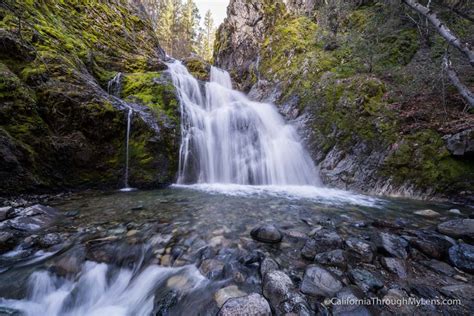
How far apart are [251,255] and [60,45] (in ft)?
A: 29.4

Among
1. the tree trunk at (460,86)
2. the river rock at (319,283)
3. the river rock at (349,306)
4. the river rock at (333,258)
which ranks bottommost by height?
the river rock at (349,306)

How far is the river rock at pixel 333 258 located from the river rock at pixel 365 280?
0.14 metres

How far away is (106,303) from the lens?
223cm

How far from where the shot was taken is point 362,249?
2668 millimetres

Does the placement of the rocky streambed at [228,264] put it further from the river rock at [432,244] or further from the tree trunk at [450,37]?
the tree trunk at [450,37]

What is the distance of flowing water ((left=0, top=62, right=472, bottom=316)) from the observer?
2.16m

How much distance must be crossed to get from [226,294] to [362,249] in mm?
1863

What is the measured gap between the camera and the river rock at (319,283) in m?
2.00

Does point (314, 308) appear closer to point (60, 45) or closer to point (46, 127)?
point (46, 127)

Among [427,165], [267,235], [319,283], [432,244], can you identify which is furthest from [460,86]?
[319,283]


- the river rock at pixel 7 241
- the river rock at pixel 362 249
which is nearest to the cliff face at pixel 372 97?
the river rock at pixel 362 249

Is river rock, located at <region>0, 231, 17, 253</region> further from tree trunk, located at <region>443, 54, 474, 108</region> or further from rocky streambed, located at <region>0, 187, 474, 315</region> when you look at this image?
tree trunk, located at <region>443, 54, 474, 108</region>

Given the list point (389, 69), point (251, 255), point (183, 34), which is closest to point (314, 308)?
point (251, 255)

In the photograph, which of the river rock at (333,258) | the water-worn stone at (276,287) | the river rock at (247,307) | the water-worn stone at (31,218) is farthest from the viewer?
the water-worn stone at (31,218)
